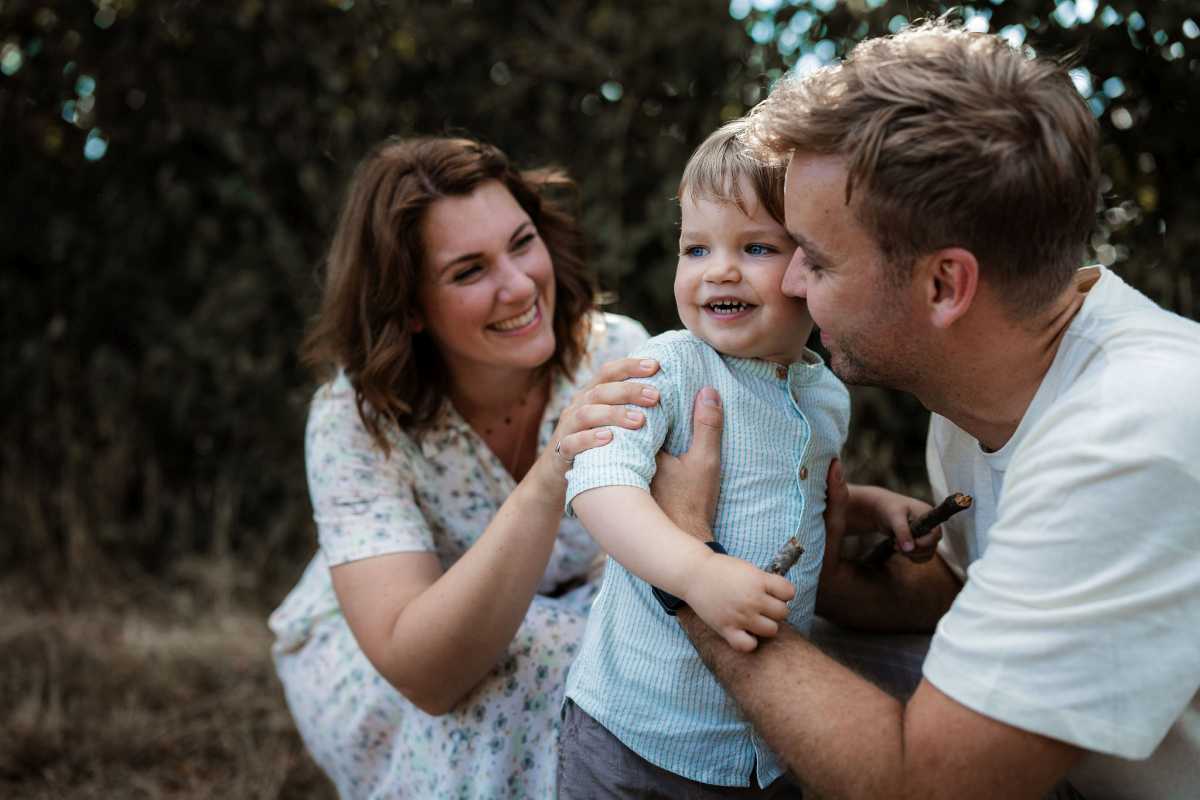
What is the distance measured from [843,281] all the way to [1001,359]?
267 millimetres

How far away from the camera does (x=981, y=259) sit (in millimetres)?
1654

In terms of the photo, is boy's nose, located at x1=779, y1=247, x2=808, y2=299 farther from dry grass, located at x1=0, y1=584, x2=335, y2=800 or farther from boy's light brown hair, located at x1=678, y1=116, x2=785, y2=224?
dry grass, located at x1=0, y1=584, x2=335, y2=800

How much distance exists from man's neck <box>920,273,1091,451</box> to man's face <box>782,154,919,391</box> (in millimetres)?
72

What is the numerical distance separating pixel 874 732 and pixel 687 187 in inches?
35.3

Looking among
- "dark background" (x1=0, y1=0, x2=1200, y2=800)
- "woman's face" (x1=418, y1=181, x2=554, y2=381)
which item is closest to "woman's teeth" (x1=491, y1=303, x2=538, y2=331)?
"woman's face" (x1=418, y1=181, x2=554, y2=381)

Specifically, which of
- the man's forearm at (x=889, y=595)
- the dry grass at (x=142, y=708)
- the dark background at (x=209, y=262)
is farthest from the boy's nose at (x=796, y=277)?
the dry grass at (x=142, y=708)

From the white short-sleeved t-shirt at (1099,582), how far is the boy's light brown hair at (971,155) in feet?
0.77

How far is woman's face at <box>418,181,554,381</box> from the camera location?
2584 mm

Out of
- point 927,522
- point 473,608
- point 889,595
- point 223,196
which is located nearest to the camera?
point 927,522

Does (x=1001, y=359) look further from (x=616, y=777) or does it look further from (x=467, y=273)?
(x=467, y=273)

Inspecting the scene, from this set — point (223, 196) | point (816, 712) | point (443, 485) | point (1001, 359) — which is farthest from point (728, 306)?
point (223, 196)

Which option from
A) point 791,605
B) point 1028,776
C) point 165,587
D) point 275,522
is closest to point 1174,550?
point 1028,776

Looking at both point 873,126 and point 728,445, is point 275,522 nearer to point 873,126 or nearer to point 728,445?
point 728,445

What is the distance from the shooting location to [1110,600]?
56.2 inches
